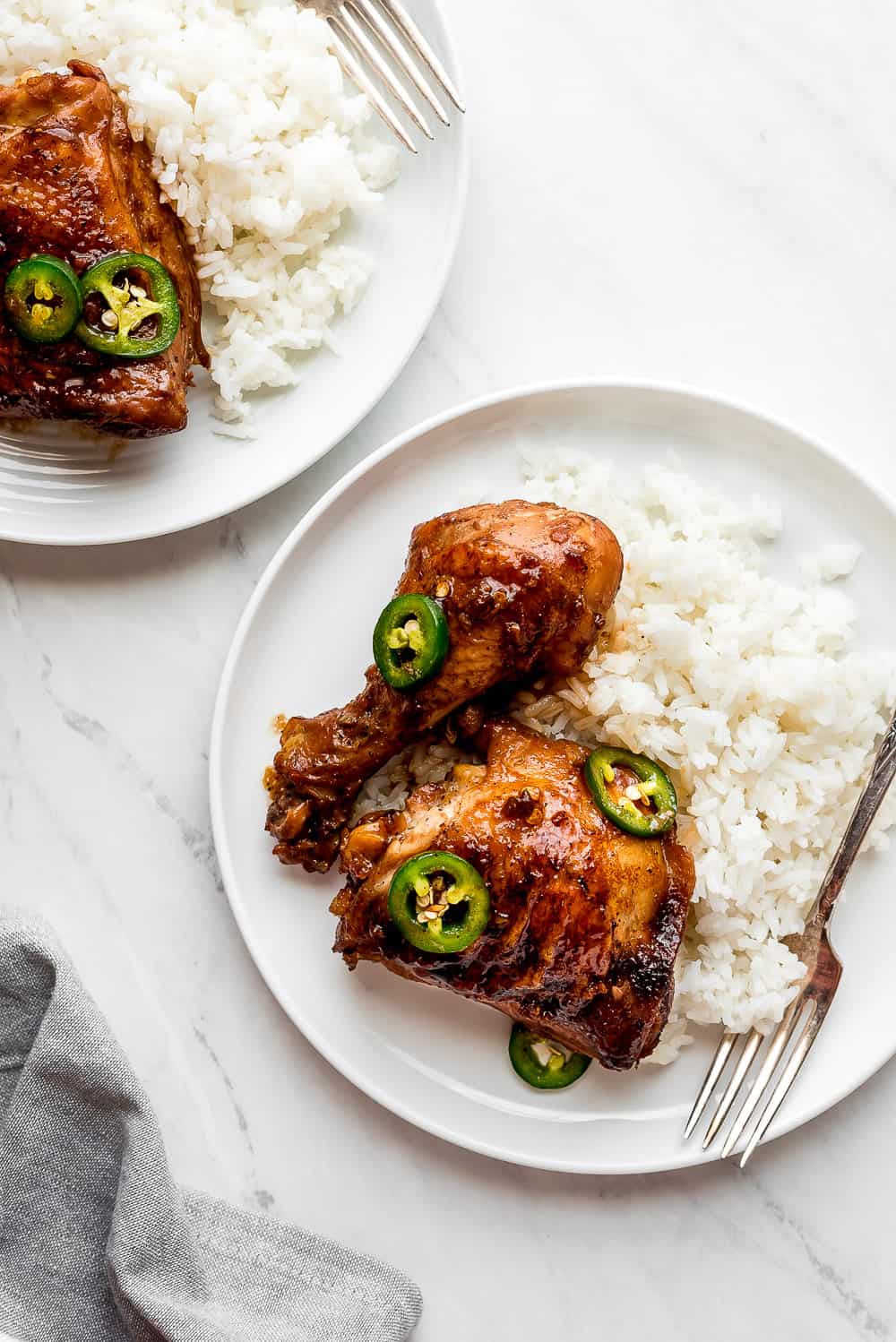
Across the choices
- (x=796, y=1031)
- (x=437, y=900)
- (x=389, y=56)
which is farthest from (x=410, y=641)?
(x=389, y=56)

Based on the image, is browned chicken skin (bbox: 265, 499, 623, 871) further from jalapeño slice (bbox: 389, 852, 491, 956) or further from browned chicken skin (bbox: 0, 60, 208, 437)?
browned chicken skin (bbox: 0, 60, 208, 437)

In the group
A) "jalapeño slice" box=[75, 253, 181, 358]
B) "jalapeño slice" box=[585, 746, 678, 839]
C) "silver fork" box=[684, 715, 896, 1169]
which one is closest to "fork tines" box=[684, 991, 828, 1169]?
"silver fork" box=[684, 715, 896, 1169]

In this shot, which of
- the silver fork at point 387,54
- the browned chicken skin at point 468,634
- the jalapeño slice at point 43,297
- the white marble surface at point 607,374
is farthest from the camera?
the white marble surface at point 607,374

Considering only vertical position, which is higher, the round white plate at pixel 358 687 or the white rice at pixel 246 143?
the white rice at pixel 246 143

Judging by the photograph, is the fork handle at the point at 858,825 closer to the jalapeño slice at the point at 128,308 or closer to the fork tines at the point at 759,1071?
the fork tines at the point at 759,1071

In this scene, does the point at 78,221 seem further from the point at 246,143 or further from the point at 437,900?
the point at 437,900

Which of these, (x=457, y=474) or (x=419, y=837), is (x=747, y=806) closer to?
(x=419, y=837)

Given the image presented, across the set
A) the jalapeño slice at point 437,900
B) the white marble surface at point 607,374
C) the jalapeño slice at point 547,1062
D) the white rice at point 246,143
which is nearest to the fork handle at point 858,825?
the white marble surface at point 607,374
